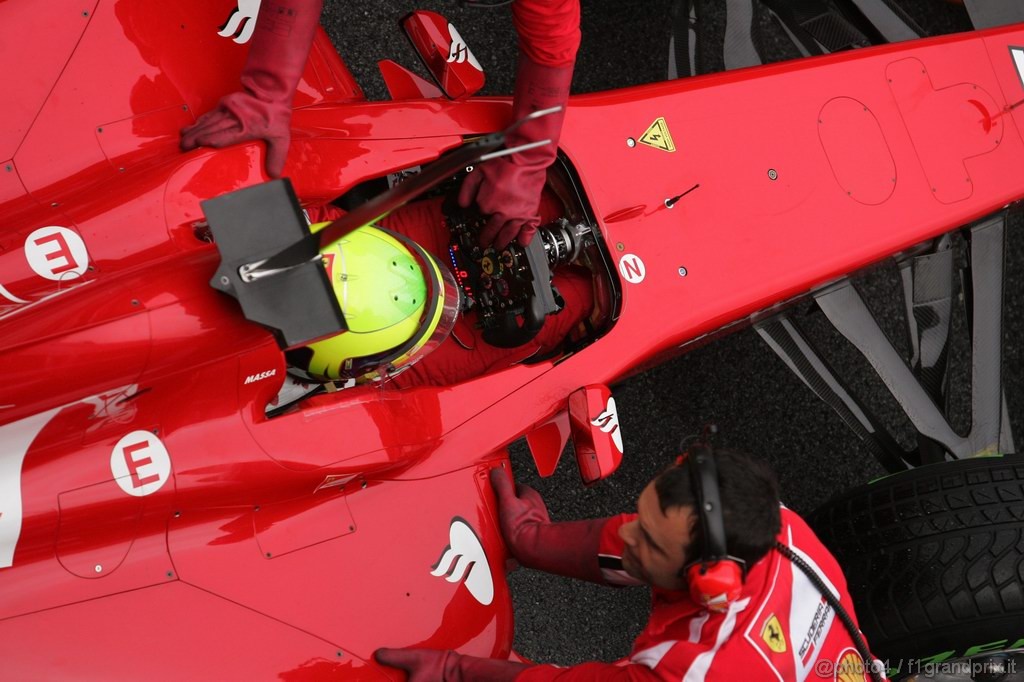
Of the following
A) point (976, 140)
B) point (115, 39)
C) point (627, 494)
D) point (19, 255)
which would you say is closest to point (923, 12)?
point (976, 140)

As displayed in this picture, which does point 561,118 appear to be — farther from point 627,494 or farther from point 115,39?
point 627,494

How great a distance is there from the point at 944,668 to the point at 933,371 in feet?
2.90

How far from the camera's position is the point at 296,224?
158 centimetres

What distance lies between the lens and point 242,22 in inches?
95.8

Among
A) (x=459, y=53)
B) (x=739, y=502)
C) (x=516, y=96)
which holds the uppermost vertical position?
(x=459, y=53)

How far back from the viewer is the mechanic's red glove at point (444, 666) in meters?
→ 2.05

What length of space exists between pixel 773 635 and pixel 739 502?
0.98ft

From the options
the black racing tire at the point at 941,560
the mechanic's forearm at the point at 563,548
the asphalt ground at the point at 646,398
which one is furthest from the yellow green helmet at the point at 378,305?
the black racing tire at the point at 941,560

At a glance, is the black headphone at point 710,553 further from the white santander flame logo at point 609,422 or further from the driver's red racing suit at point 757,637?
the white santander flame logo at point 609,422

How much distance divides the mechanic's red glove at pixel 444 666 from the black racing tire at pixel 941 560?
3.28ft

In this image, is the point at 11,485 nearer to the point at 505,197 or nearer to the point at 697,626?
the point at 505,197

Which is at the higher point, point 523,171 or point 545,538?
point 523,171

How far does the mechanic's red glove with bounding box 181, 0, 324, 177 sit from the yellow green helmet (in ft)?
1.06

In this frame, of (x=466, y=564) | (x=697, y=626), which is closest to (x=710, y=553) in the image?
(x=697, y=626)
